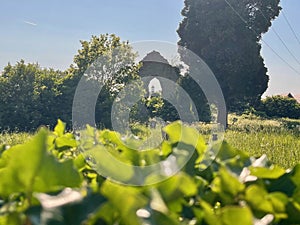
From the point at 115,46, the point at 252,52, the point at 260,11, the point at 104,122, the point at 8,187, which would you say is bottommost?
the point at 104,122

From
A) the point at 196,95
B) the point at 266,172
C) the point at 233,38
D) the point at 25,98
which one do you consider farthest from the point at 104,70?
the point at 266,172

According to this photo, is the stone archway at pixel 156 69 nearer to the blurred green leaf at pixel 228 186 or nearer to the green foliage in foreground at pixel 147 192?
the green foliage in foreground at pixel 147 192

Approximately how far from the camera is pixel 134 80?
527 inches

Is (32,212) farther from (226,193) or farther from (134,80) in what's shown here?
(134,80)

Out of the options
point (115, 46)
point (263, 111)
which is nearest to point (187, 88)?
point (115, 46)

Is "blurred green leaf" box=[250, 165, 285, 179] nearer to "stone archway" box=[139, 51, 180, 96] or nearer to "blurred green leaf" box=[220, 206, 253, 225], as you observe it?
"blurred green leaf" box=[220, 206, 253, 225]

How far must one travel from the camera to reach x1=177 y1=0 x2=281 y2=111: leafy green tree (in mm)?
16812

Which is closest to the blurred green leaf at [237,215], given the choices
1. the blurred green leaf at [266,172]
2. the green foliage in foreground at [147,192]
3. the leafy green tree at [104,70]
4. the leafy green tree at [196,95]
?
the green foliage in foreground at [147,192]

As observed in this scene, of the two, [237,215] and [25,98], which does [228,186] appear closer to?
[237,215]

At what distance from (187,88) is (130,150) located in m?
16.8

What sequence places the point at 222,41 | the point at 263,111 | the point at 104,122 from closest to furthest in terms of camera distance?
the point at 104,122, the point at 222,41, the point at 263,111

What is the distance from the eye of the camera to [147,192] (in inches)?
21.8

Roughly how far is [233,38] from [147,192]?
669 inches

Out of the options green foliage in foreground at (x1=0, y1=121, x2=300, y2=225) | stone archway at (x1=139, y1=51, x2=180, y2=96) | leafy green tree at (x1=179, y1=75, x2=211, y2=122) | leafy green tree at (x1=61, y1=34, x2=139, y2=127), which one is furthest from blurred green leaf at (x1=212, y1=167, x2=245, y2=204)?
leafy green tree at (x1=179, y1=75, x2=211, y2=122)
